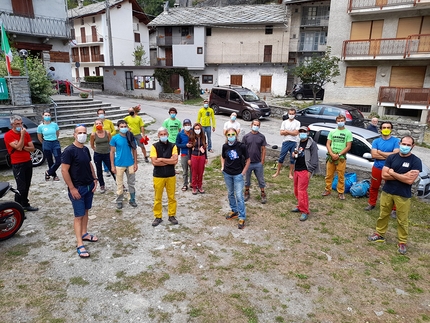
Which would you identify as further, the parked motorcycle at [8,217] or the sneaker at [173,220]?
the sneaker at [173,220]

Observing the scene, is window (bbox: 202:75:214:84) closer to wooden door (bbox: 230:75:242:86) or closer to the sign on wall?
wooden door (bbox: 230:75:242:86)

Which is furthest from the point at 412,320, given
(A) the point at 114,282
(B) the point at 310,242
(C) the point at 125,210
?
(C) the point at 125,210

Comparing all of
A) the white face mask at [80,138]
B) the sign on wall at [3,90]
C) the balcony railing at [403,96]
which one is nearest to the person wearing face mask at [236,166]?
the white face mask at [80,138]

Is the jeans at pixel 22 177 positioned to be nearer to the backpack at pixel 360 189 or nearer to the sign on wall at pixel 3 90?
the backpack at pixel 360 189

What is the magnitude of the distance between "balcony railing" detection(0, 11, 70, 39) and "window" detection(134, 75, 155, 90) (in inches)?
262

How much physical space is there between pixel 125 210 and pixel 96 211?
601 millimetres

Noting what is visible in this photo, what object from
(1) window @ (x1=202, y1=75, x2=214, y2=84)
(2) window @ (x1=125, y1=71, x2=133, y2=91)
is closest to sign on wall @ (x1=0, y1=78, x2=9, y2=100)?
(2) window @ (x1=125, y1=71, x2=133, y2=91)

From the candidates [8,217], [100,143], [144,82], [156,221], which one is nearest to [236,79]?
[144,82]

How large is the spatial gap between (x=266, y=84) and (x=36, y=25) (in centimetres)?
2208

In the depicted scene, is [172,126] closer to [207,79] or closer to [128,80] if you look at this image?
[128,80]

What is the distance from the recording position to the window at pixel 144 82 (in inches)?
1014

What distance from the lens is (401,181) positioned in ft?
16.0

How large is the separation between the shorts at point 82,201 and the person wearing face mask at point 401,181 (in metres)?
4.83

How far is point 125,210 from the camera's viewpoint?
21.1 ft
